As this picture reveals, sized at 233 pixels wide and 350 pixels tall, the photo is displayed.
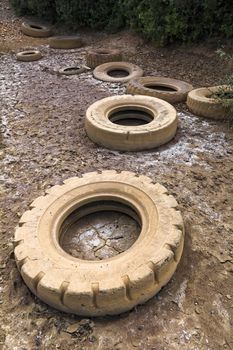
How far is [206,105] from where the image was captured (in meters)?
5.01

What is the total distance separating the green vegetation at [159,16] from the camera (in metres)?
6.73

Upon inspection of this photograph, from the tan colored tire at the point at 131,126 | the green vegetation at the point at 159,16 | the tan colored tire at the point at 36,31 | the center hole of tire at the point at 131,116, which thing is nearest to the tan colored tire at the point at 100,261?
the tan colored tire at the point at 131,126

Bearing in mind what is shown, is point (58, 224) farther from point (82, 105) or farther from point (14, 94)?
point (14, 94)

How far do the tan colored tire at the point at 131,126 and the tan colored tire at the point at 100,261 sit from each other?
3.92ft

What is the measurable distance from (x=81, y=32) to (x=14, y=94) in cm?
540

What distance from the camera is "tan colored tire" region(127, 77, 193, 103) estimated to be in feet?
18.2

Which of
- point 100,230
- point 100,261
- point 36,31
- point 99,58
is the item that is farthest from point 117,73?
point 100,261

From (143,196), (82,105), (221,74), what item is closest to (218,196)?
(143,196)

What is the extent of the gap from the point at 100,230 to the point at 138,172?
3.52 feet

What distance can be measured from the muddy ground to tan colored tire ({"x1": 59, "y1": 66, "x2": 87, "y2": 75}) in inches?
8.2

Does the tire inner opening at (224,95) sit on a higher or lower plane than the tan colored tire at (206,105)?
higher

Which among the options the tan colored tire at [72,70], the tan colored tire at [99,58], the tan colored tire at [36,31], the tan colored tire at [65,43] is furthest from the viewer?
the tan colored tire at [36,31]

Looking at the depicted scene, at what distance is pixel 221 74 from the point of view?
21.1 feet

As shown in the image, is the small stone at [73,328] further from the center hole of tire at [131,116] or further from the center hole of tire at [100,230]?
the center hole of tire at [131,116]
